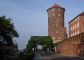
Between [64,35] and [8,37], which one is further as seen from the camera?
[64,35]

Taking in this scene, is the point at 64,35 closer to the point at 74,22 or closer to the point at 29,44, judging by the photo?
the point at 74,22

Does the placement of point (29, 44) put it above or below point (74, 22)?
below

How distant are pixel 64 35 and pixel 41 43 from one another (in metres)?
27.6

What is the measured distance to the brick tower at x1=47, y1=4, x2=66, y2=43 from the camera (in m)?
91.2

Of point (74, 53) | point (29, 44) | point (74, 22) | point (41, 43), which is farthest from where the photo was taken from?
point (74, 22)

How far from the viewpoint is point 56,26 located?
3615 inches

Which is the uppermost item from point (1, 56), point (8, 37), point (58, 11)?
point (58, 11)

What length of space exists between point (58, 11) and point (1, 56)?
78943 mm

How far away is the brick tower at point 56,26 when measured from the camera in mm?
91188

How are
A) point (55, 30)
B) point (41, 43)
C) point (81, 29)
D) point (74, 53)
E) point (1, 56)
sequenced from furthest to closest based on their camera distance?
1. point (55, 30)
2. point (81, 29)
3. point (41, 43)
4. point (74, 53)
5. point (1, 56)

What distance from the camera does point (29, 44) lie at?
6272 cm

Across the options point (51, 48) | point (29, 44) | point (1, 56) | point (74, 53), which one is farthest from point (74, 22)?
point (1, 56)

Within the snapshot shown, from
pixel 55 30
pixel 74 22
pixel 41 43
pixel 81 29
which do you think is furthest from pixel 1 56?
pixel 55 30

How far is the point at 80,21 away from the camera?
75625 mm
